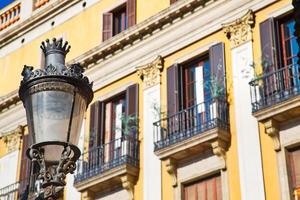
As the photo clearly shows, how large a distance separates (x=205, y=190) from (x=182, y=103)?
9.02 ft

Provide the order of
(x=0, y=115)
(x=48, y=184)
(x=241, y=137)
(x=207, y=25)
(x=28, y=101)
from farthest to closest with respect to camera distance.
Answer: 1. (x=0, y=115)
2. (x=207, y=25)
3. (x=241, y=137)
4. (x=28, y=101)
5. (x=48, y=184)

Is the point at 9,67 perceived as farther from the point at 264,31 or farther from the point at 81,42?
the point at 264,31

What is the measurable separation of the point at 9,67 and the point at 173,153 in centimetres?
1059

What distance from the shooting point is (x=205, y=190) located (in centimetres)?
1881

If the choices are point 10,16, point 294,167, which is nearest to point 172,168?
point 294,167

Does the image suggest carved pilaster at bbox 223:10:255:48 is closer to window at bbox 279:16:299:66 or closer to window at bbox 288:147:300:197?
window at bbox 279:16:299:66

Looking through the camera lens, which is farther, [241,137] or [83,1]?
[83,1]

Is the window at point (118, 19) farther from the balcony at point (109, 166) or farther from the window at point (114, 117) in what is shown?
the balcony at point (109, 166)

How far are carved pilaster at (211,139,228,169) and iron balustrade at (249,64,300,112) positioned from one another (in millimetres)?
1192

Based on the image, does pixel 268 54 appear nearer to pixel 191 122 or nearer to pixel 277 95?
pixel 277 95

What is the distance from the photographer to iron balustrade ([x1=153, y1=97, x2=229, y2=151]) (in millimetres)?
18484

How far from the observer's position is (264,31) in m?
18.8

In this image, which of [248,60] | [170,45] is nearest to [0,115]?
[170,45]

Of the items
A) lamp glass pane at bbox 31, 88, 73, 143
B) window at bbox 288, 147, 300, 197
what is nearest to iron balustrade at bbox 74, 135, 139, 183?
window at bbox 288, 147, 300, 197
